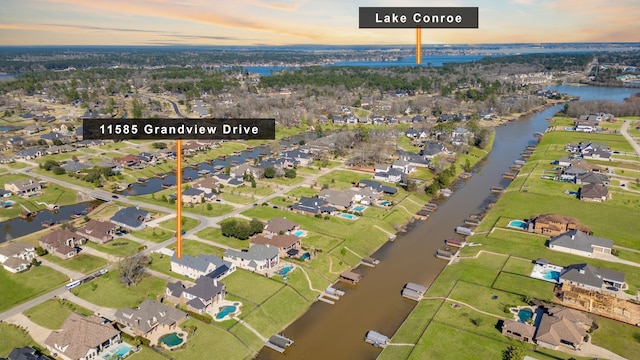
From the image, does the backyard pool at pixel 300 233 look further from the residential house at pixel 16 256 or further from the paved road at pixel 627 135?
the paved road at pixel 627 135

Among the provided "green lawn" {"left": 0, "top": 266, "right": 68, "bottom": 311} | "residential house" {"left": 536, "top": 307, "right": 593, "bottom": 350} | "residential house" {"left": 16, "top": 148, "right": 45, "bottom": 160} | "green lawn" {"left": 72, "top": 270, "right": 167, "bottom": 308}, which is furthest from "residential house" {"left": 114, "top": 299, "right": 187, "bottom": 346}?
"residential house" {"left": 16, "top": 148, "right": 45, "bottom": 160}

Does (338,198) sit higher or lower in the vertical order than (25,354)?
higher

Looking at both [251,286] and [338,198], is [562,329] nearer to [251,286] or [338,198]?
[251,286]

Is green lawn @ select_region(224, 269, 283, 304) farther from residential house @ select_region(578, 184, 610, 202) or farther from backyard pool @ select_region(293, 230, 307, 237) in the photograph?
residential house @ select_region(578, 184, 610, 202)

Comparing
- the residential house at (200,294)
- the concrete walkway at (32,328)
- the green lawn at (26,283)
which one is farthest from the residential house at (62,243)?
the residential house at (200,294)

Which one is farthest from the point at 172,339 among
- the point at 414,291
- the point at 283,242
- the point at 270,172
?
the point at 270,172

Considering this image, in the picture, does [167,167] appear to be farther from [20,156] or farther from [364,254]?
[364,254]
